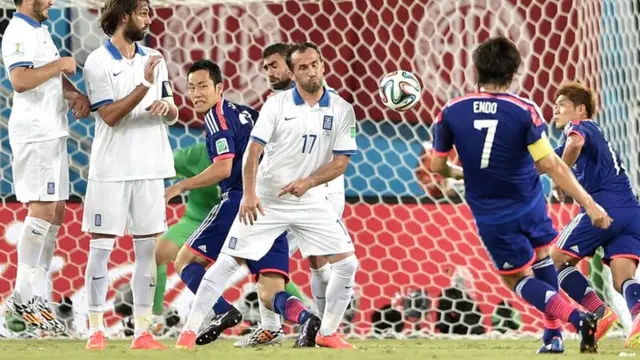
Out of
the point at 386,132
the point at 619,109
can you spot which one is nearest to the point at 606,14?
the point at 619,109

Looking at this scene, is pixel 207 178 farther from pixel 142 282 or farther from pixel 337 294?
pixel 337 294

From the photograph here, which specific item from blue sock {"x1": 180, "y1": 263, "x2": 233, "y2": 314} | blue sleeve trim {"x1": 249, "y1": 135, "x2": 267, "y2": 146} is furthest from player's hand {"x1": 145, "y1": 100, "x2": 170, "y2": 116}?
blue sock {"x1": 180, "y1": 263, "x2": 233, "y2": 314}

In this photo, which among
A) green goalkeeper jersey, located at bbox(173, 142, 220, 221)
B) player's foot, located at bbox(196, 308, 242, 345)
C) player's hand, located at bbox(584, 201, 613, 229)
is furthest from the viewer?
green goalkeeper jersey, located at bbox(173, 142, 220, 221)

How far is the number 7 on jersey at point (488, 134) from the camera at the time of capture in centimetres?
576

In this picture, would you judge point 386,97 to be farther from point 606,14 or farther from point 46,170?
point 606,14

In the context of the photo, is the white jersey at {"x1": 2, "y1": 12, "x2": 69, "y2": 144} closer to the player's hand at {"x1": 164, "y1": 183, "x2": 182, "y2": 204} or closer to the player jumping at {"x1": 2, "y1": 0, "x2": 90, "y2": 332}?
the player jumping at {"x1": 2, "y1": 0, "x2": 90, "y2": 332}

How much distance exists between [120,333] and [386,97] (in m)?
2.71

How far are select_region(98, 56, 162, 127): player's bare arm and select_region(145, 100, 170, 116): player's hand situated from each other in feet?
0.32

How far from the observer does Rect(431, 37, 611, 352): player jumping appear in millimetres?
5727

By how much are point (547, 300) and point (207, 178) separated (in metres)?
1.85

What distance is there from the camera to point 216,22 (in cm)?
887

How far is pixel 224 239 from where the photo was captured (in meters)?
7.05

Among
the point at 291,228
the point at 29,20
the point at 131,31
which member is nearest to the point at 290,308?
the point at 291,228

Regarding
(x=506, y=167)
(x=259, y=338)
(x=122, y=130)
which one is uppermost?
(x=122, y=130)
